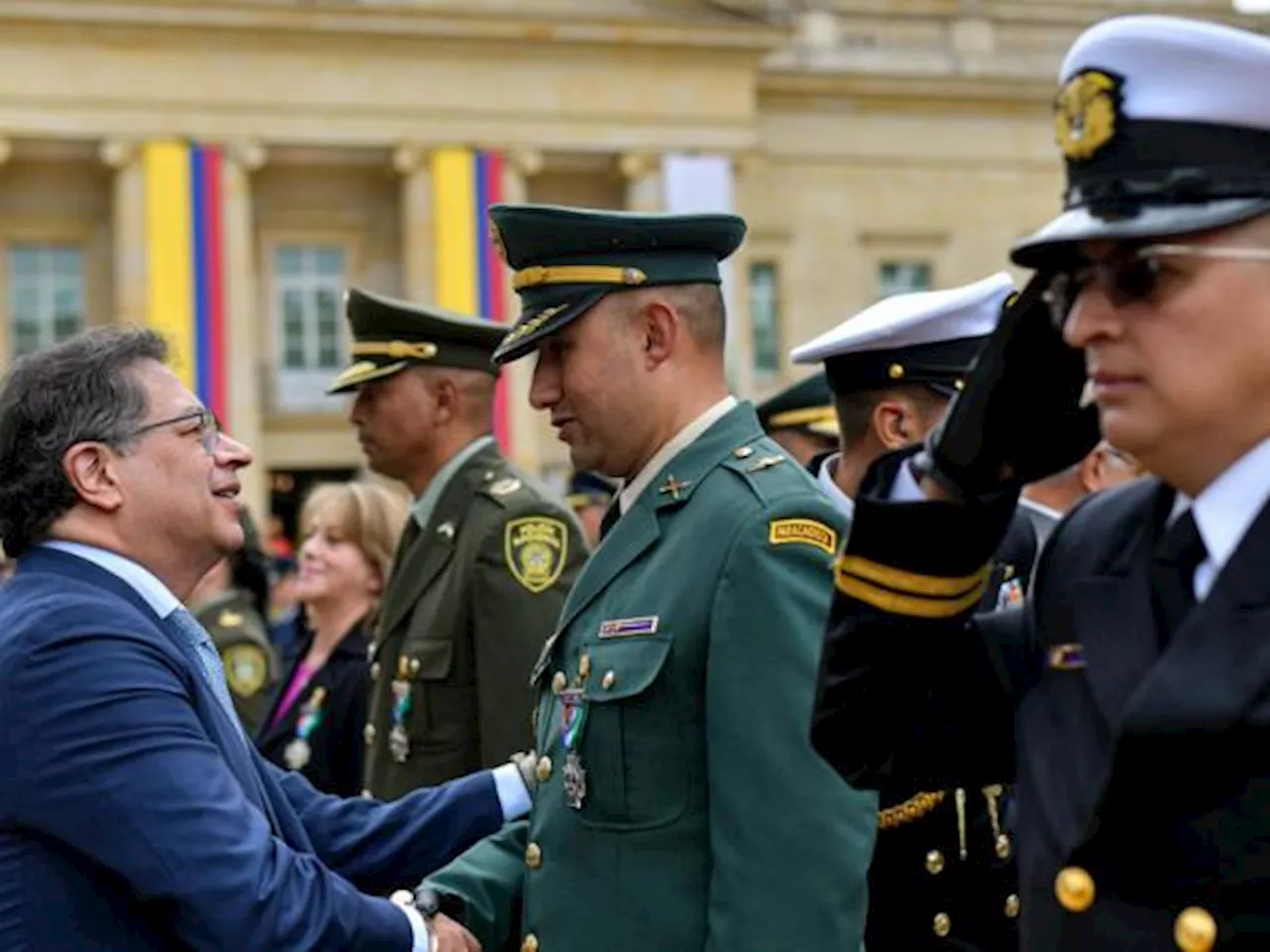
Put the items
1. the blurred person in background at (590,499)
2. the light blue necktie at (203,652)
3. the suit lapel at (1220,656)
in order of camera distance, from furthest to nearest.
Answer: the blurred person in background at (590,499) < the light blue necktie at (203,652) < the suit lapel at (1220,656)

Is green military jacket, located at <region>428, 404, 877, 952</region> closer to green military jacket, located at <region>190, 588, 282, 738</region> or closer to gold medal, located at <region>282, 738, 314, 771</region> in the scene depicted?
gold medal, located at <region>282, 738, 314, 771</region>

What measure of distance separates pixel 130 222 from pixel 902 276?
44.8 feet

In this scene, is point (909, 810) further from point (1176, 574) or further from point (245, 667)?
point (245, 667)

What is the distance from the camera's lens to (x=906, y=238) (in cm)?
3638

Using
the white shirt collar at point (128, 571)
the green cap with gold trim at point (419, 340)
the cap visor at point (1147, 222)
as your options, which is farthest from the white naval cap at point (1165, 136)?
the green cap with gold trim at point (419, 340)

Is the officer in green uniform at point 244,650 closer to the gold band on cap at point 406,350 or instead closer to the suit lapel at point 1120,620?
the gold band on cap at point 406,350

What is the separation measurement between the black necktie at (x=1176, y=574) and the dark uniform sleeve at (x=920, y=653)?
0.21 metres

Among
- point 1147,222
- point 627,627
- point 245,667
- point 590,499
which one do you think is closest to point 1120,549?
point 1147,222

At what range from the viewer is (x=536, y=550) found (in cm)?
505

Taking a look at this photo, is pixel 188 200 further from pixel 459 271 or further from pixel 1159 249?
pixel 1159 249

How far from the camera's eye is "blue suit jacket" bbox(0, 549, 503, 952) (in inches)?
115

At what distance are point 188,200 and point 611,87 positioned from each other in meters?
6.96

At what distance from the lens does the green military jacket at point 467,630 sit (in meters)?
4.86

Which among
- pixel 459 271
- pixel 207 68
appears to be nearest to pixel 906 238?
pixel 459 271
